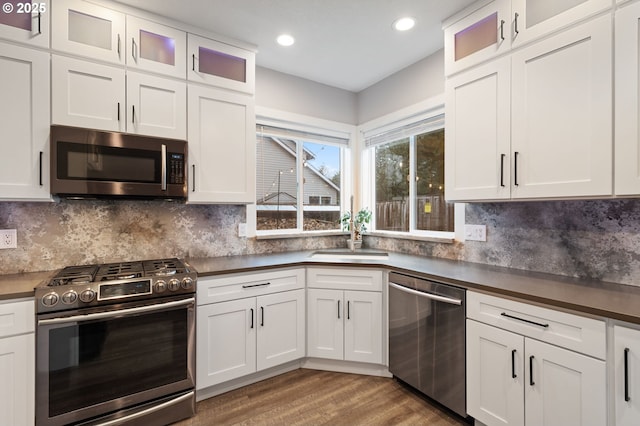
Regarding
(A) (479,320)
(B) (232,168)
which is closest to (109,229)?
(B) (232,168)

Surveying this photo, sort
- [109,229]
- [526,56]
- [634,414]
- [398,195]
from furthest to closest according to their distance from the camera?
[398,195], [109,229], [526,56], [634,414]

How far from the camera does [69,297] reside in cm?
162

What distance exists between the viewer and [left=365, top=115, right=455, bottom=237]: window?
282 cm

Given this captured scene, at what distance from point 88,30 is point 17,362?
1989 millimetres

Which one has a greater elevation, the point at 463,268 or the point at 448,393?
the point at 463,268

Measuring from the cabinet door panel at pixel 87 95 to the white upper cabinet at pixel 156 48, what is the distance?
0.17m

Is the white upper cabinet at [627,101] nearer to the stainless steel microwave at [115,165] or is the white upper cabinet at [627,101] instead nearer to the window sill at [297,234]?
the window sill at [297,234]

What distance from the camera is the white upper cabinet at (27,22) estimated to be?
69.0 inches

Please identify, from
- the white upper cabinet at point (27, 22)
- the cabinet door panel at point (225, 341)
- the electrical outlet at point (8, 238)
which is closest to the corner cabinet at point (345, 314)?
the cabinet door panel at point (225, 341)

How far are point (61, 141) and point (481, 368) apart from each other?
2.83m

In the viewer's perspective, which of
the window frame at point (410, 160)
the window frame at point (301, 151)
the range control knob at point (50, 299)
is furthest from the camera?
→ the window frame at point (301, 151)

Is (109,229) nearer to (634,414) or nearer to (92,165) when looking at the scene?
(92,165)

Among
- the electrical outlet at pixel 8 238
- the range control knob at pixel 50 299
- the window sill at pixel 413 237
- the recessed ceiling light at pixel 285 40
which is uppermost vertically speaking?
the recessed ceiling light at pixel 285 40

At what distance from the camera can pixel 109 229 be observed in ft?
7.57
